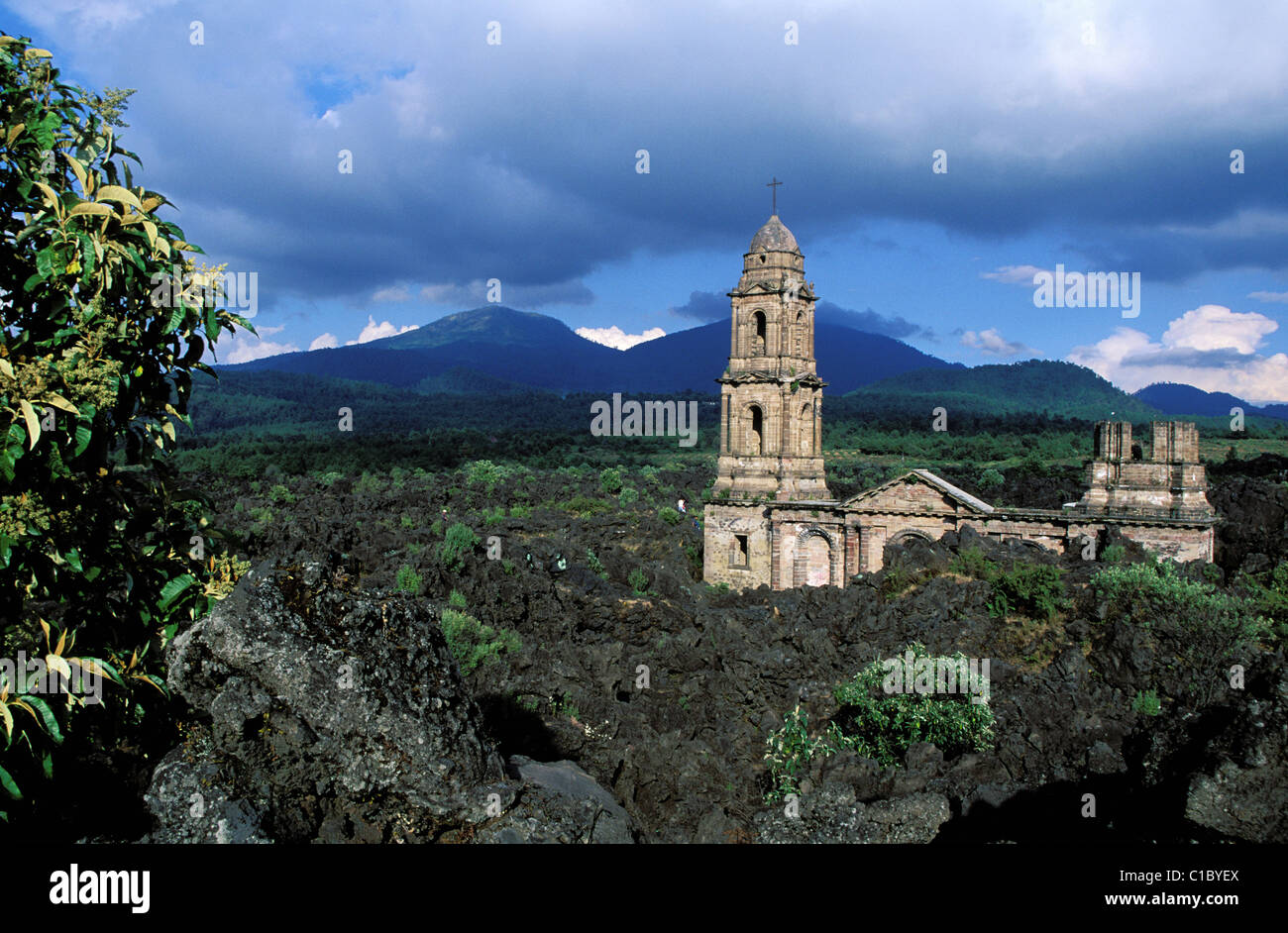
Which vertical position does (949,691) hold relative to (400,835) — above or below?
below

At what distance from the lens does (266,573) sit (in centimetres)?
486

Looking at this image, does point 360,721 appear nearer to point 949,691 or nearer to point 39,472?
point 39,472

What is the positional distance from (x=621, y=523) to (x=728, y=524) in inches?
439

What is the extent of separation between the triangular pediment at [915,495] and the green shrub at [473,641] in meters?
14.0

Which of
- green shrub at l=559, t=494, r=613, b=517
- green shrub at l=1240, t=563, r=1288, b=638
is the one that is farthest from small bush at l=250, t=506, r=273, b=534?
green shrub at l=1240, t=563, r=1288, b=638

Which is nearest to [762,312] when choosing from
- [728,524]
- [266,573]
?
[728,524]

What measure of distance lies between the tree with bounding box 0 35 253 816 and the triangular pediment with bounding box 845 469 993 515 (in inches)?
1001

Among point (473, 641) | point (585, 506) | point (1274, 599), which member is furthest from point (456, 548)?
point (585, 506)

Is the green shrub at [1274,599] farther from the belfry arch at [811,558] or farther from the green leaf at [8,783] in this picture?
the green leaf at [8,783]

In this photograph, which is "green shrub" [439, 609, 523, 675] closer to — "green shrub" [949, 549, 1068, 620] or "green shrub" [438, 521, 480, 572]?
"green shrub" [438, 521, 480, 572]

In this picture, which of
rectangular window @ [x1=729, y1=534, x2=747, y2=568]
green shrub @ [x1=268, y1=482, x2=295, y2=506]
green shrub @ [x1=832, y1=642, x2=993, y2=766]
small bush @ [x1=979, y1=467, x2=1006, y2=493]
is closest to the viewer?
green shrub @ [x1=832, y1=642, x2=993, y2=766]

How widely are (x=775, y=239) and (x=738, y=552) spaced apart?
1094 cm

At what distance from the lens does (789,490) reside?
3033cm

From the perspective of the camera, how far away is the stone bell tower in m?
30.0
